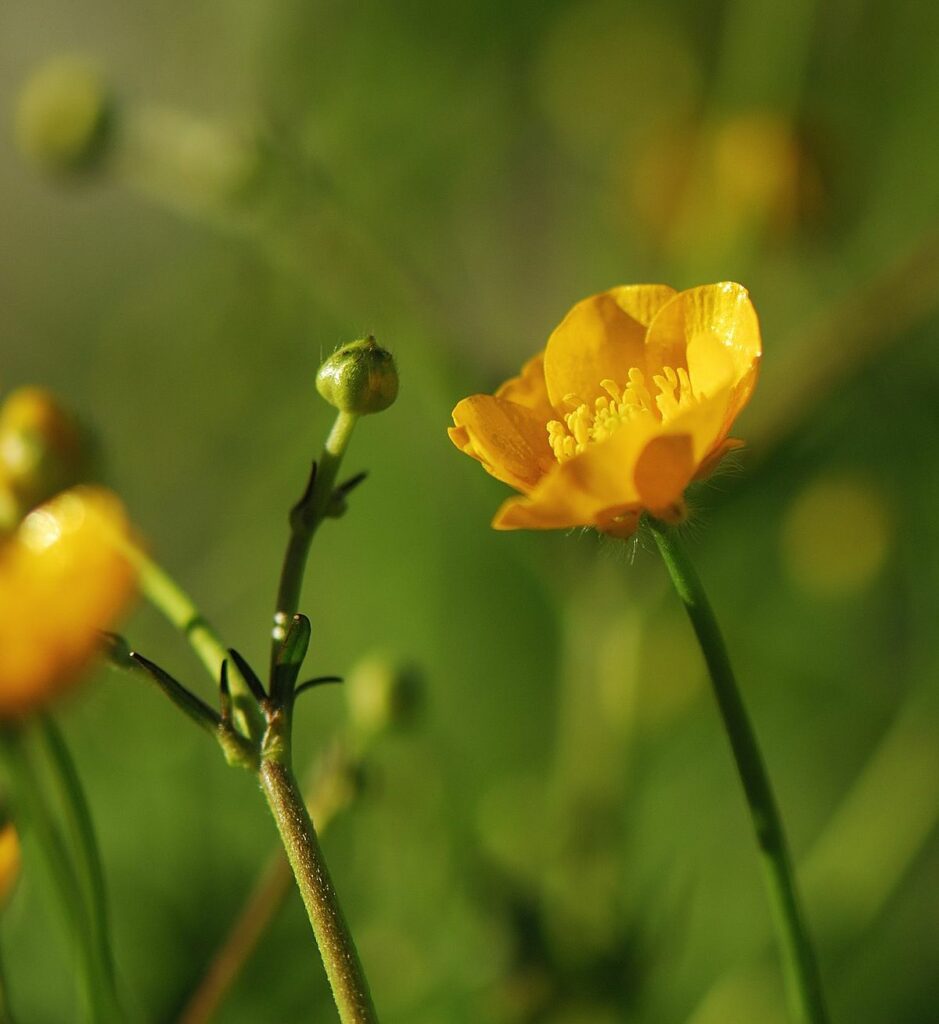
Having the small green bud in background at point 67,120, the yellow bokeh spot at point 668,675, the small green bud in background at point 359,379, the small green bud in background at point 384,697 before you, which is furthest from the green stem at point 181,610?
the small green bud in background at point 67,120

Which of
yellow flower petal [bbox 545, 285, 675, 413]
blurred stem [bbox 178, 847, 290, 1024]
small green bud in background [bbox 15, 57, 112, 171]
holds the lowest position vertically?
blurred stem [bbox 178, 847, 290, 1024]

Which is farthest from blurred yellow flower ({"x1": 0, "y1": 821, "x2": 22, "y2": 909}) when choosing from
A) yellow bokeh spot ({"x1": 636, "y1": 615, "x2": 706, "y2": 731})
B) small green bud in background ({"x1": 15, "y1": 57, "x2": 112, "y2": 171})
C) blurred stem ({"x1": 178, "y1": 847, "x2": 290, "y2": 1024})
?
small green bud in background ({"x1": 15, "y1": 57, "x2": 112, "y2": 171})

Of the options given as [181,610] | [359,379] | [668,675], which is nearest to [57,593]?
[181,610]

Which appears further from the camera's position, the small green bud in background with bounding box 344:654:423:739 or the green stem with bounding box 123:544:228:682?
the small green bud in background with bounding box 344:654:423:739

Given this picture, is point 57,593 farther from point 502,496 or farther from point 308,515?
point 502,496

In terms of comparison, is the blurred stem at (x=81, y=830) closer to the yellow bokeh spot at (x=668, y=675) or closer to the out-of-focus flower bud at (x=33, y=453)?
the out-of-focus flower bud at (x=33, y=453)

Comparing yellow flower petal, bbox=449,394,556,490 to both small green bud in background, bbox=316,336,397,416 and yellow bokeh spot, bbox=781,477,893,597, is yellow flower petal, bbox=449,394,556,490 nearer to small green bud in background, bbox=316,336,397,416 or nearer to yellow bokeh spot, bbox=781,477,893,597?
small green bud in background, bbox=316,336,397,416
